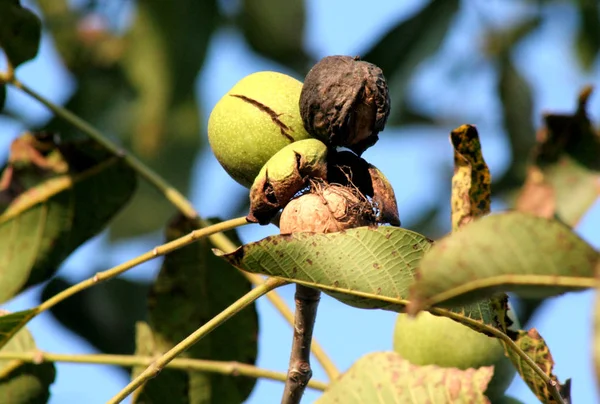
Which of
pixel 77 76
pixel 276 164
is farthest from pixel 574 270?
pixel 77 76

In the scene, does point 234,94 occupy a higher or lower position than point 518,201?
lower

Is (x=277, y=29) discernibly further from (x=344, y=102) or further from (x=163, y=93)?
(x=344, y=102)

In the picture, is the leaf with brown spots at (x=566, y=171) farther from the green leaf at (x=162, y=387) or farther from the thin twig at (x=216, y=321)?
the thin twig at (x=216, y=321)

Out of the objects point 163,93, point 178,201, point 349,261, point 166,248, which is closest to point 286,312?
point 178,201

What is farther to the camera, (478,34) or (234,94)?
(478,34)

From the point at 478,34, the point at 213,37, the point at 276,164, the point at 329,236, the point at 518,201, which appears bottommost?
the point at 329,236

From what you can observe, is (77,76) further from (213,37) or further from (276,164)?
(276,164)
